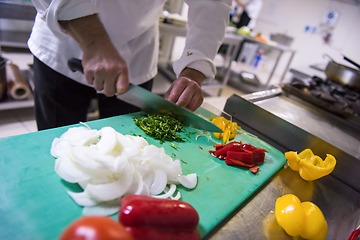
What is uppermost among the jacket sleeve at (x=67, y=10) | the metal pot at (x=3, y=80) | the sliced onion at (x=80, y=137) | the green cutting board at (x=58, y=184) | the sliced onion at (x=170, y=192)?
the jacket sleeve at (x=67, y=10)

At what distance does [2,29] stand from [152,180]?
3.91 meters

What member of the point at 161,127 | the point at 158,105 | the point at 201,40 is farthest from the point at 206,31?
the point at 161,127

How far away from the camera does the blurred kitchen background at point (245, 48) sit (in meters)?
2.31

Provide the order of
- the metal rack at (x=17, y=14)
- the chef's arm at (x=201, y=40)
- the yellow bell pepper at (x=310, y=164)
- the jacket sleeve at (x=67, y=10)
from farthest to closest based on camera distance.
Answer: the metal rack at (x=17, y=14) < the chef's arm at (x=201, y=40) < the yellow bell pepper at (x=310, y=164) < the jacket sleeve at (x=67, y=10)

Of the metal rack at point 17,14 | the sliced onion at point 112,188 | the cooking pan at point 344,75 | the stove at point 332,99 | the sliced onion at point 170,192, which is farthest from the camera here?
the metal rack at point 17,14

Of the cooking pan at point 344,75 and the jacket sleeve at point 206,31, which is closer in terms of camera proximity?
the jacket sleeve at point 206,31

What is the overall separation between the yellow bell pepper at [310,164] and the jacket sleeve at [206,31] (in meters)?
0.65

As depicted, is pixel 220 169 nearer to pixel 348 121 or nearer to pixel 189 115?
pixel 189 115

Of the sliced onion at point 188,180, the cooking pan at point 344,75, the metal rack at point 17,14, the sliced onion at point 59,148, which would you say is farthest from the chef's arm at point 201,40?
the metal rack at point 17,14

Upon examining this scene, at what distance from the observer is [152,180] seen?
80 cm

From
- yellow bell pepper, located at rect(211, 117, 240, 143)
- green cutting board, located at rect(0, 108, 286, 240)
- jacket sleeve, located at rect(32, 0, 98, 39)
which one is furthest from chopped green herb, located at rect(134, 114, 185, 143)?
jacket sleeve, located at rect(32, 0, 98, 39)

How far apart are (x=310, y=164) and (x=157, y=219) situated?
814 mm

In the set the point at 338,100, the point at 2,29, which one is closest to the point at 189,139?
the point at 338,100

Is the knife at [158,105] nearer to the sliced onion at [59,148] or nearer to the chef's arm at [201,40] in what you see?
the chef's arm at [201,40]
